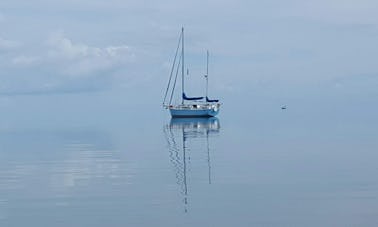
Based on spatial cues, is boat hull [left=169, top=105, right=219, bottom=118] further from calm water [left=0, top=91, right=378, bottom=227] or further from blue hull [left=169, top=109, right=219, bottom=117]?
calm water [left=0, top=91, right=378, bottom=227]

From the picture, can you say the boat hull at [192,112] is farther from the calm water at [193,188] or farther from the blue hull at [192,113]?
the calm water at [193,188]

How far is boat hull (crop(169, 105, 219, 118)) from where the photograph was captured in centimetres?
10675

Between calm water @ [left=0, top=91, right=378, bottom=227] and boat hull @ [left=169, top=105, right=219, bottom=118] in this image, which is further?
boat hull @ [left=169, top=105, right=219, bottom=118]

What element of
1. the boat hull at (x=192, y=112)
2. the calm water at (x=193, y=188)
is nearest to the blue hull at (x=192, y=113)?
the boat hull at (x=192, y=112)

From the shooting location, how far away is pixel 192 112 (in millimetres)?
107812

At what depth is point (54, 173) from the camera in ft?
121

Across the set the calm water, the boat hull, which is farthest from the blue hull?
the calm water

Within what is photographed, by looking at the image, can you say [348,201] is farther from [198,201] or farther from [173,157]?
[173,157]

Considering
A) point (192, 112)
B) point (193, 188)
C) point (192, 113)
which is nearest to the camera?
A: point (193, 188)

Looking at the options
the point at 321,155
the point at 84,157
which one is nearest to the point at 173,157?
the point at 84,157

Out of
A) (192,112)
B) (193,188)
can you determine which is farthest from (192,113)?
(193,188)

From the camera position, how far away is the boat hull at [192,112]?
350ft

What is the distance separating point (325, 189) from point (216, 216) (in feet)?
24.8

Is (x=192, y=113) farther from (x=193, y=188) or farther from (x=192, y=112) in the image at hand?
(x=193, y=188)
